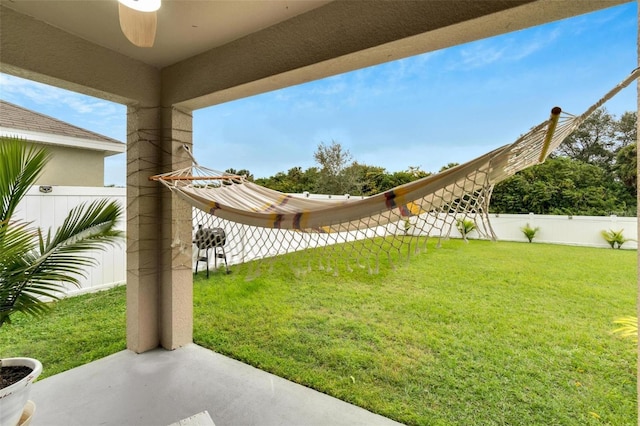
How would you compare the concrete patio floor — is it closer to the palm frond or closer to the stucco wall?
the palm frond

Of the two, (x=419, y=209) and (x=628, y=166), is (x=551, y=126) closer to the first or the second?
(x=419, y=209)

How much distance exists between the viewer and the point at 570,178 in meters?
2.87

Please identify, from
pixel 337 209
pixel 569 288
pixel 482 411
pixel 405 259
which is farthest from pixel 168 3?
pixel 569 288

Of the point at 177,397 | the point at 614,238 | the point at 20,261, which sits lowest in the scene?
the point at 177,397

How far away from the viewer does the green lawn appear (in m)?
1.71

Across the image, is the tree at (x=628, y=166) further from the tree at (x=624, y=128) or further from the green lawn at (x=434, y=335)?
the green lawn at (x=434, y=335)

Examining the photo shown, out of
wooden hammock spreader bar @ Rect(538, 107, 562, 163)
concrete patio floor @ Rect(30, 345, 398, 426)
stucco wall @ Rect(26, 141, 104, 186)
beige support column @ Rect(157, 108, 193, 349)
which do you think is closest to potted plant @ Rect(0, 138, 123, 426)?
concrete patio floor @ Rect(30, 345, 398, 426)

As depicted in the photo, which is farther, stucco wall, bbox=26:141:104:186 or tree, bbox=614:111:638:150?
stucco wall, bbox=26:141:104:186

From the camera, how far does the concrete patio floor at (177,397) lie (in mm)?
1522

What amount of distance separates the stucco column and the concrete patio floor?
239 mm

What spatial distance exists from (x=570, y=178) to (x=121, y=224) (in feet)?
15.7

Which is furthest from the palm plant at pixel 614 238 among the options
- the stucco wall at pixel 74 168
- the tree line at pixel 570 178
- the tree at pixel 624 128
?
the stucco wall at pixel 74 168

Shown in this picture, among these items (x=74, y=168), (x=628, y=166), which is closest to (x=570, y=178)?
(x=628, y=166)

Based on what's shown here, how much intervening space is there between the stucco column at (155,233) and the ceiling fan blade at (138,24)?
113 centimetres
